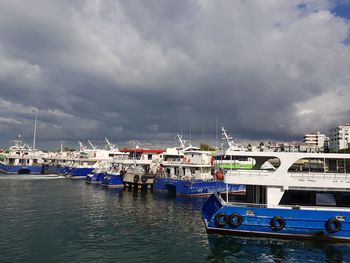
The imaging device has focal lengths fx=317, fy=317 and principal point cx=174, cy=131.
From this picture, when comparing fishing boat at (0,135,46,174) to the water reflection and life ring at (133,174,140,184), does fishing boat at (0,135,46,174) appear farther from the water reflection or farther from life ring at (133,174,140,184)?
the water reflection

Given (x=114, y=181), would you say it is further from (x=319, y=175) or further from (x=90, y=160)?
(x=319, y=175)

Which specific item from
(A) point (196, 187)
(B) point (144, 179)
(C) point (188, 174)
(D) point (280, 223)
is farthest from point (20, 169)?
(D) point (280, 223)

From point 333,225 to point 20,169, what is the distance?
90.9 m

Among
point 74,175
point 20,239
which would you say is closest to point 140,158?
point 74,175

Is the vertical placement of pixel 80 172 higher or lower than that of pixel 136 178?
higher

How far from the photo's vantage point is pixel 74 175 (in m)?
81.4

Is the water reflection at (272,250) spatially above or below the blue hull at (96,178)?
below

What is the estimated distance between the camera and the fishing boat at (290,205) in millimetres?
20625

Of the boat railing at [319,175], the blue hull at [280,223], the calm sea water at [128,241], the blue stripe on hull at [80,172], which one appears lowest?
the calm sea water at [128,241]

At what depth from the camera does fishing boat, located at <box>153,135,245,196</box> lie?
46188 mm

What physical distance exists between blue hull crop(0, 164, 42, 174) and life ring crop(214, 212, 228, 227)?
85187mm

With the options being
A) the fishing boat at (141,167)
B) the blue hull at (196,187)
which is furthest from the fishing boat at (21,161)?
the blue hull at (196,187)

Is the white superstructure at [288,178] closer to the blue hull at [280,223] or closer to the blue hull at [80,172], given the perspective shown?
the blue hull at [280,223]

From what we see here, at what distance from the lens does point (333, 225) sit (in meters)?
20.3
